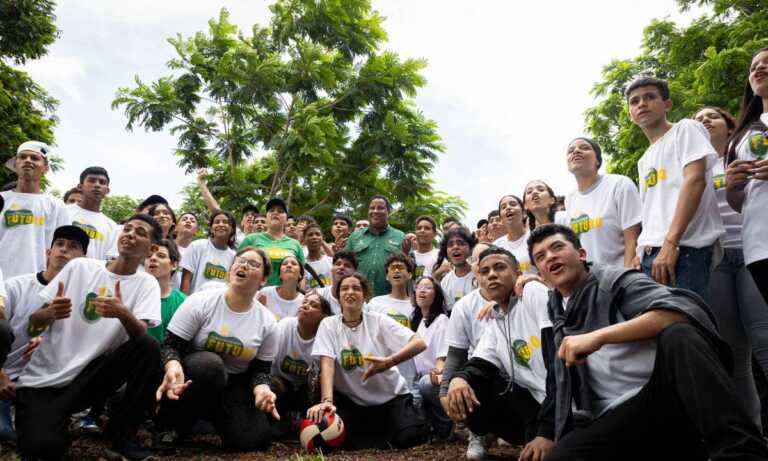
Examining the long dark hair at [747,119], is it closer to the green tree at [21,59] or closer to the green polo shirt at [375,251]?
the green polo shirt at [375,251]

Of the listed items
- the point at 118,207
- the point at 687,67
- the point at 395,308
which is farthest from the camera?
the point at 118,207

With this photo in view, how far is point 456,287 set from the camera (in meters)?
6.61

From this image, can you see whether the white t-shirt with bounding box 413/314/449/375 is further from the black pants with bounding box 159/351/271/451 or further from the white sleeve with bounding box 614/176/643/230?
the white sleeve with bounding box 614/176/643/230

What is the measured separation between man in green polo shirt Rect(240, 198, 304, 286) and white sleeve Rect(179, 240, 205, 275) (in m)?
0.54

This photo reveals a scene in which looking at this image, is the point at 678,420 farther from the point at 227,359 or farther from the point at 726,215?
the point at 227,359

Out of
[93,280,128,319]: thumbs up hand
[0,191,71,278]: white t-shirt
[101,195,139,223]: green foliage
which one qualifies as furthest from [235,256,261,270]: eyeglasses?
[101,195,139,223]: green foliage

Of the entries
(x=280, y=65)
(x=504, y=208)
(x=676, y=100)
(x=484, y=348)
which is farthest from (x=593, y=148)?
(x=280, y=65)

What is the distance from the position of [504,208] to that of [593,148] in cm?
135

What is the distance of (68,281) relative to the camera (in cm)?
442

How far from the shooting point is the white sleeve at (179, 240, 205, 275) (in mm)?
6938

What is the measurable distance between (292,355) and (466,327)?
74.8 inches

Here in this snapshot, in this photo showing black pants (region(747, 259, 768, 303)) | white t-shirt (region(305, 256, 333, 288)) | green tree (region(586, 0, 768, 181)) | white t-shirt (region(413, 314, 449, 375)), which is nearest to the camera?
black pants (region(747, 259, 768, 303))

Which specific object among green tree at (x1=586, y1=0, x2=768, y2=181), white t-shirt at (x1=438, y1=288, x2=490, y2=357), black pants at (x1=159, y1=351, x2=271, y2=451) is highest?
green tree at (x1=586, y1=0, x2=768, y2=181)

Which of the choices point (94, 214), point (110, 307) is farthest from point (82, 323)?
point (94, 214)
